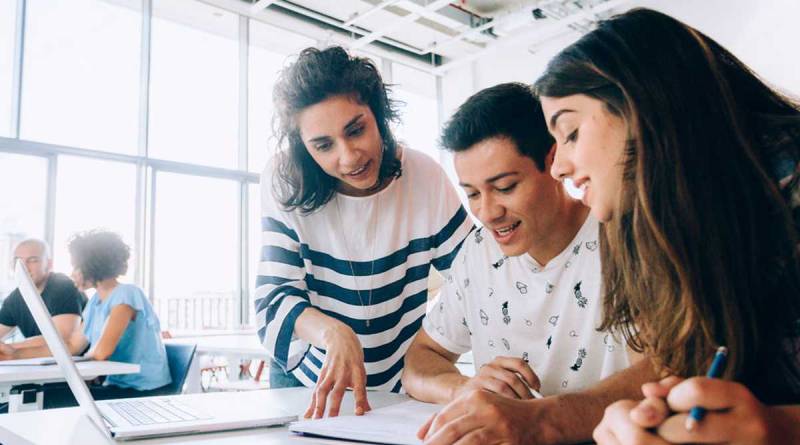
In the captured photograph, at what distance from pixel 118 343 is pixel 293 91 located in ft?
7.47

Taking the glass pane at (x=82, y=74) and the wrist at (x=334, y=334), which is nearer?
the wrist at (x=334, y=334)

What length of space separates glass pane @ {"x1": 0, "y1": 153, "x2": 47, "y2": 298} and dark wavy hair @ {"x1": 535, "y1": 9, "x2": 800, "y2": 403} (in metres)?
4.66

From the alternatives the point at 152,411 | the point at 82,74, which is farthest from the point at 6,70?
the point at 152,411

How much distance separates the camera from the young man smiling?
1.26 metres

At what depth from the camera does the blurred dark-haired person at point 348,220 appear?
58.0 inches

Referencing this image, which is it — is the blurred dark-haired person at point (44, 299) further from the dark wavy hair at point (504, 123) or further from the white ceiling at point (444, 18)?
the white ceiling at point (444, 18)

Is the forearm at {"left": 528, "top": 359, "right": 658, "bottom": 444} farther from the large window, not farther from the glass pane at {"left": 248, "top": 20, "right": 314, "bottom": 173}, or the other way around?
the glass pane at {"left": 248, "top": 20, "right": 314, "bottom": 173}

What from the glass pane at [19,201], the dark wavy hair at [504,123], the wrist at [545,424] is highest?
the glass pane at [19,201]

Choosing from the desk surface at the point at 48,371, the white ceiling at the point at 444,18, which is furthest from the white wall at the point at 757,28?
the desk surface at the point at 48,371

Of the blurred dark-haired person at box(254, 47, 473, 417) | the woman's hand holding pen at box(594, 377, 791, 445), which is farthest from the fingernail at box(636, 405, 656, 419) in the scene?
the blurred dark-haired person at box(254, 47, 473, 417)

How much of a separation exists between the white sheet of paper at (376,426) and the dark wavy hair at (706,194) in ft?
1.16

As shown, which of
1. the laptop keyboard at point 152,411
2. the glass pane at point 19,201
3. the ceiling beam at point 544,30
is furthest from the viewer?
the ceiling beam at point 544,30

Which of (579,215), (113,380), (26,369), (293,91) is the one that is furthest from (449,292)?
(113,380)

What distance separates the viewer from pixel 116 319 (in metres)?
3.12
